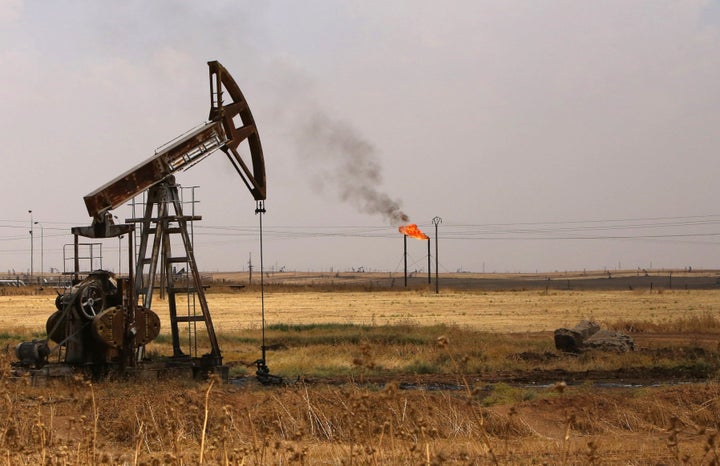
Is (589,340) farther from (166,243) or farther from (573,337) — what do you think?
(166,243)

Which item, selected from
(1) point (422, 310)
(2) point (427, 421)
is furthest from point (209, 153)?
(1) point (422, 310)

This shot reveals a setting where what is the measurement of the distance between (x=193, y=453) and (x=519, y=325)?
35512mm

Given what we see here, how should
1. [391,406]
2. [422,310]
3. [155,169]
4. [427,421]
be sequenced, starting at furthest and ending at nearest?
[422,310], [155,169], [427,421], [391,406]

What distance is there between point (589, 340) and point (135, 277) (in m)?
14.0

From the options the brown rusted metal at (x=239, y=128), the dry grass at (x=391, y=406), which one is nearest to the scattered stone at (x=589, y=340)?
the dry grass at (x=391, y=406)

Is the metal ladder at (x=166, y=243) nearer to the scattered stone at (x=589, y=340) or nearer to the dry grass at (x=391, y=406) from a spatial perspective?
the dry grass at (x=391, y=406)

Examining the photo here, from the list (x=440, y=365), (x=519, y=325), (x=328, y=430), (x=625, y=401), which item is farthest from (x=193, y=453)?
(x=519, y=325)

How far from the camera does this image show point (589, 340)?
2811 cm

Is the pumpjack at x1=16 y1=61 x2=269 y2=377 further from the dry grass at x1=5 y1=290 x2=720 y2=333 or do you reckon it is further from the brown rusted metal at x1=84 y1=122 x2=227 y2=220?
the dry grass at x1=5 y1=290 x2=720 y2=333

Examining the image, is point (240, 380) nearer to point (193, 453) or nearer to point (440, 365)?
point (440, 365)

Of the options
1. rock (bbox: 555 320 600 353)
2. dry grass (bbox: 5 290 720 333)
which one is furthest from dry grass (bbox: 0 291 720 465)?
rock (bbox: 555 320 600 353)

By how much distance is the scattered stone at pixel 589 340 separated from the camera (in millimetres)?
27609

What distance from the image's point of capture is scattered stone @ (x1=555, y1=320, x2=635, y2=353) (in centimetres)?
2761

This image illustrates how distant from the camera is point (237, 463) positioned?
5703mm
